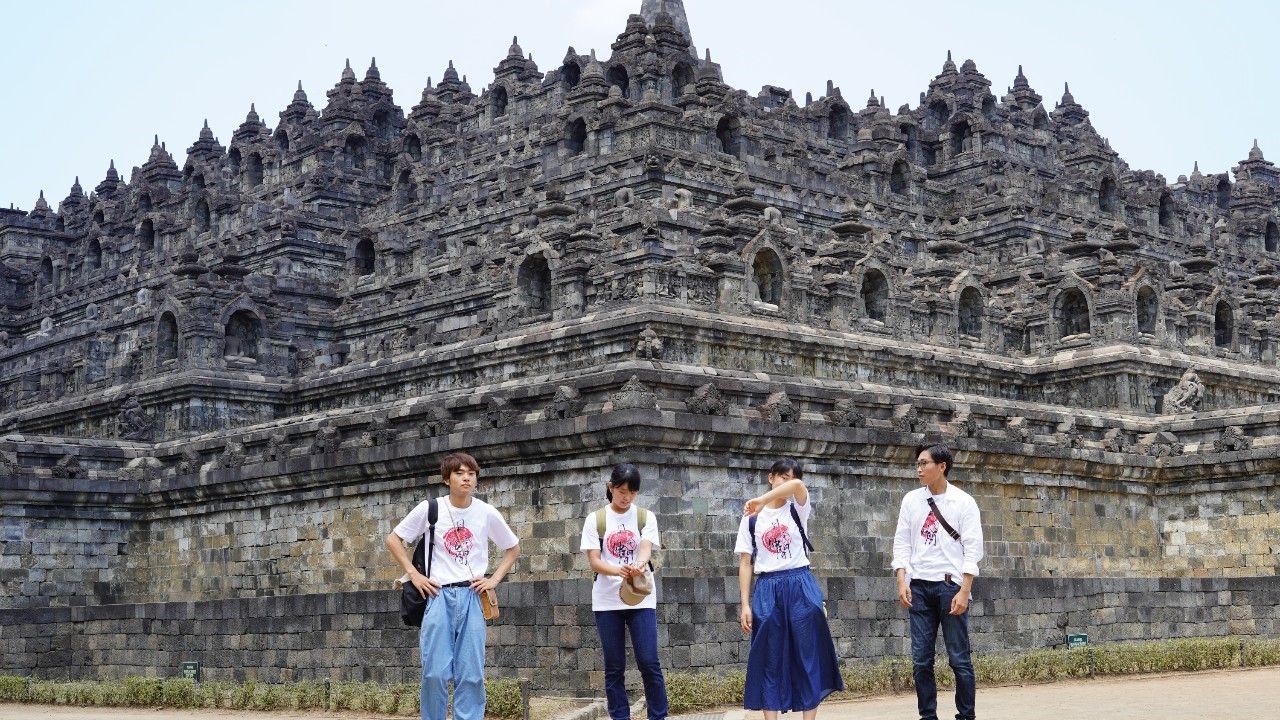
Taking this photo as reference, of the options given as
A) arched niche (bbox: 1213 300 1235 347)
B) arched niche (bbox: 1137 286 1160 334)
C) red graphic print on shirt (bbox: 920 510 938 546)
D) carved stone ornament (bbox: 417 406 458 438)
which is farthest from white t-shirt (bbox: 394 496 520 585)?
arched niche (bbox: 1213 300 1235 347)

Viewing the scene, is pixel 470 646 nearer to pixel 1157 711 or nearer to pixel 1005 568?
pixel 1157 711

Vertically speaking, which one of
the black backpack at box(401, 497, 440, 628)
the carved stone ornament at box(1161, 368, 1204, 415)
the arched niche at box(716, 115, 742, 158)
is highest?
the arched niche at box(716, 115, 742, 158)

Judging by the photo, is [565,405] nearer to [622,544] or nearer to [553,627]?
[553,627]

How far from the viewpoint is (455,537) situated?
17359 millimetres

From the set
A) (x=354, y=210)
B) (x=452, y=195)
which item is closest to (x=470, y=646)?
(x=452, y=195)

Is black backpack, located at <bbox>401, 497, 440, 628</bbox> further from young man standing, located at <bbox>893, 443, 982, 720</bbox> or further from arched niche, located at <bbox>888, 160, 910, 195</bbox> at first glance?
arched niche, located at <bbox>888, 160, 910, 195</bbox>

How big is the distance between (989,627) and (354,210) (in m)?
32.9

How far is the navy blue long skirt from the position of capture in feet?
60.6

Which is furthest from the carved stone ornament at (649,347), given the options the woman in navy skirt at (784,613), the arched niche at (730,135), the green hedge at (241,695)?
the woman in navy skirt at (784,613)

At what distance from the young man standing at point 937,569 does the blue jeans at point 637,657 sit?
252 centimetres

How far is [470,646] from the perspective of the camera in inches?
677

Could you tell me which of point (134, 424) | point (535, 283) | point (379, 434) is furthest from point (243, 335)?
point (379, 434)

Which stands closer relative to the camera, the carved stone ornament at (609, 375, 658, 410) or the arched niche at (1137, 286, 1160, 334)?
the carved stone ornament at (609, 375, 658, 410)

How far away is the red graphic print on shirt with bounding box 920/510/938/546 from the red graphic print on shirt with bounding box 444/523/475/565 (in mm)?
4531
